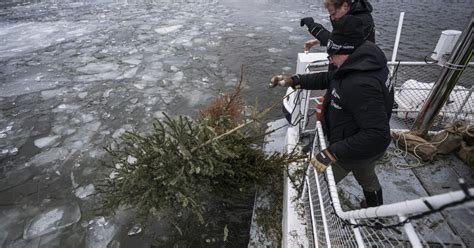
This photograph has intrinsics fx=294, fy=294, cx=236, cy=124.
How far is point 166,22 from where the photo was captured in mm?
12211

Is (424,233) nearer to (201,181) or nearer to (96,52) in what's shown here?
(201,181)

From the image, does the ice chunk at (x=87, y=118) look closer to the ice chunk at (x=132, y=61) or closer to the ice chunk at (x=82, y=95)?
the ice chunk at (x=82, y=95)

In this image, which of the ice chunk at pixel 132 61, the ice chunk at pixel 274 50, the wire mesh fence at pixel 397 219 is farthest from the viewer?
the ice chunk at pixel 274 50

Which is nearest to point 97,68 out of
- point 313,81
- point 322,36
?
point 322,36

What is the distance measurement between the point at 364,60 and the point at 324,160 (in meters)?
0.87

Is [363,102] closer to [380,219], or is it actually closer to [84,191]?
[380,219]

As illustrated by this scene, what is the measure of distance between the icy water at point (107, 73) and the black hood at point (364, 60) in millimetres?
2670

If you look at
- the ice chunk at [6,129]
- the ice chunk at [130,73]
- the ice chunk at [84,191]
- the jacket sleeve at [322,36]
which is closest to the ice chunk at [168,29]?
the ice chunk at [130,73]

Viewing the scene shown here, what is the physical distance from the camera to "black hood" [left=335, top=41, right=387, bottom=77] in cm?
220

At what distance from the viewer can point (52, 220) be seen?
4.12 meters

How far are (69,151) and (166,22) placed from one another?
834cm

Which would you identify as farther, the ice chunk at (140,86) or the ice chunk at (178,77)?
the ice chunk at (178,77)

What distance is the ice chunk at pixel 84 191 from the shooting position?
450cm

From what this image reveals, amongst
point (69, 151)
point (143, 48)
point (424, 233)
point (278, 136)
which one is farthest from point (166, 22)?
point (424, 233)
